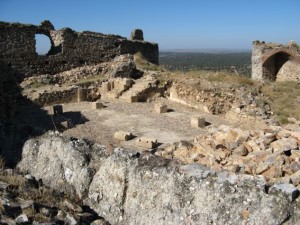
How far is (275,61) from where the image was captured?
23.4 metres

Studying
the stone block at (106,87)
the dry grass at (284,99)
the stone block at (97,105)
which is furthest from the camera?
the stone block at (106,87)

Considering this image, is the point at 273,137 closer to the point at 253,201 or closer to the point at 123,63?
the point at 253,201

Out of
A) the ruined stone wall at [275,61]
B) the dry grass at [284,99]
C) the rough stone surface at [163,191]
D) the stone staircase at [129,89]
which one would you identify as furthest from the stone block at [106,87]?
the rough stone surface at [163,191]

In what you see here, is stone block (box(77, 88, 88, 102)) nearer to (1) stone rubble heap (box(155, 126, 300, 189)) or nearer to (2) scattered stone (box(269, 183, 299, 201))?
(1) stone rubble heap (box(155, 126, 300, 189))

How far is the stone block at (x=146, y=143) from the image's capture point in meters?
10.6

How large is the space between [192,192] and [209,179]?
0.81ft

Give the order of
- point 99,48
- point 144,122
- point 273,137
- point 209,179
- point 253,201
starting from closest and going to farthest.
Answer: point 253,201 < point 209,179 < point 273,137 < point 144,122 < point 99,48

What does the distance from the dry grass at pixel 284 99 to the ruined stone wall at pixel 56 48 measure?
10197 millimetres

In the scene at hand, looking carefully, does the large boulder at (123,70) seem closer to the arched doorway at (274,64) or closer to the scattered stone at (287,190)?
the arched doorway at (274,64)

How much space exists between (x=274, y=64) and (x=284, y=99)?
9389mm

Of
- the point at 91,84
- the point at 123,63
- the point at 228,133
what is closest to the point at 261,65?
the point at 123,63

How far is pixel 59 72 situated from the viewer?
2059 cm

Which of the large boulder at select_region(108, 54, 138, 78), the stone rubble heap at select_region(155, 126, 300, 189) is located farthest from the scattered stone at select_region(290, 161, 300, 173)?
the large boulder at select_region(108, 54, 138, 78)

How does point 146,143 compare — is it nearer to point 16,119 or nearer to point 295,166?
point 16,119
